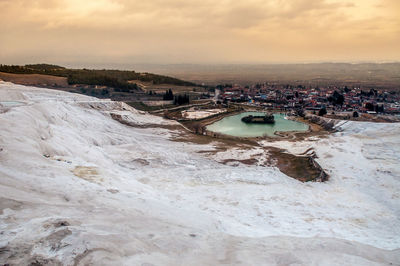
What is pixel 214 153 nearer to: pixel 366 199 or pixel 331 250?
pixel 366 199

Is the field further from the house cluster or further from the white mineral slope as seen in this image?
the white mineral slope

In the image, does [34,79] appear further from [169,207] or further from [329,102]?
[329,102]

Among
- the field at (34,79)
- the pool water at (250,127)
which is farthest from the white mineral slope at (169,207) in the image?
the field at (34,79)

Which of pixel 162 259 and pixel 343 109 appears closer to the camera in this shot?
pixel 162 259

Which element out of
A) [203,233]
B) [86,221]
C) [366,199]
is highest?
[86,221]

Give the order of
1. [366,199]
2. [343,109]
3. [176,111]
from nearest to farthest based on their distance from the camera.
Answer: [366,199], [176,111], [343,109]

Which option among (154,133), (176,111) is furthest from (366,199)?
(176,111)

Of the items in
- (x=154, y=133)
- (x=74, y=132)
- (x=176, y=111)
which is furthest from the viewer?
(x=176, y=111)

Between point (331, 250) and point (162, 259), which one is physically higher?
point (162, 259)
